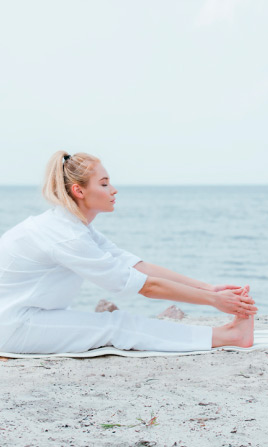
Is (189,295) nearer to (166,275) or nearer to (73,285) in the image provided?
(166,275)

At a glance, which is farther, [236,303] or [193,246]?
[193,246]

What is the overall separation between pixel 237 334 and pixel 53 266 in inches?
49.7

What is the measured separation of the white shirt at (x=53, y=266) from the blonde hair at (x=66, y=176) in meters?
0.06

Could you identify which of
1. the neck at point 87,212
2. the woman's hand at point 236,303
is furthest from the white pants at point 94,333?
the neck at point 87,212

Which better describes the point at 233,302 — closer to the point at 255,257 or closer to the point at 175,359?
the point at 175,359

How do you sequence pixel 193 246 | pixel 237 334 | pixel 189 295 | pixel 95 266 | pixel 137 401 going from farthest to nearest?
pixel 193 246, pixel 237 334, pixel 189 295, pixel 95 266, pixel 137 401

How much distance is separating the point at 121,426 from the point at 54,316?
49.4 inches

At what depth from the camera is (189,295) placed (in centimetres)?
331

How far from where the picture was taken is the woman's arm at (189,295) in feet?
10.8

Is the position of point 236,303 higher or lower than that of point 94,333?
higher

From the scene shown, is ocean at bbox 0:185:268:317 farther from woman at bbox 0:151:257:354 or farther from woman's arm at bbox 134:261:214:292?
woman's arm at bbox 134:261:214:292

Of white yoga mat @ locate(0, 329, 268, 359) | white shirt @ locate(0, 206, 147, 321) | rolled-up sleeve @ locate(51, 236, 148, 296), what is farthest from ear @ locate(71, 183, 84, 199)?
white yoga mat @ locate(0, 329, 268, 359)

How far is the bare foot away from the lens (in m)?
3.62

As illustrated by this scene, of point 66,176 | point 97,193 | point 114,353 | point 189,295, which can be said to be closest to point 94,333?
point 114,353
